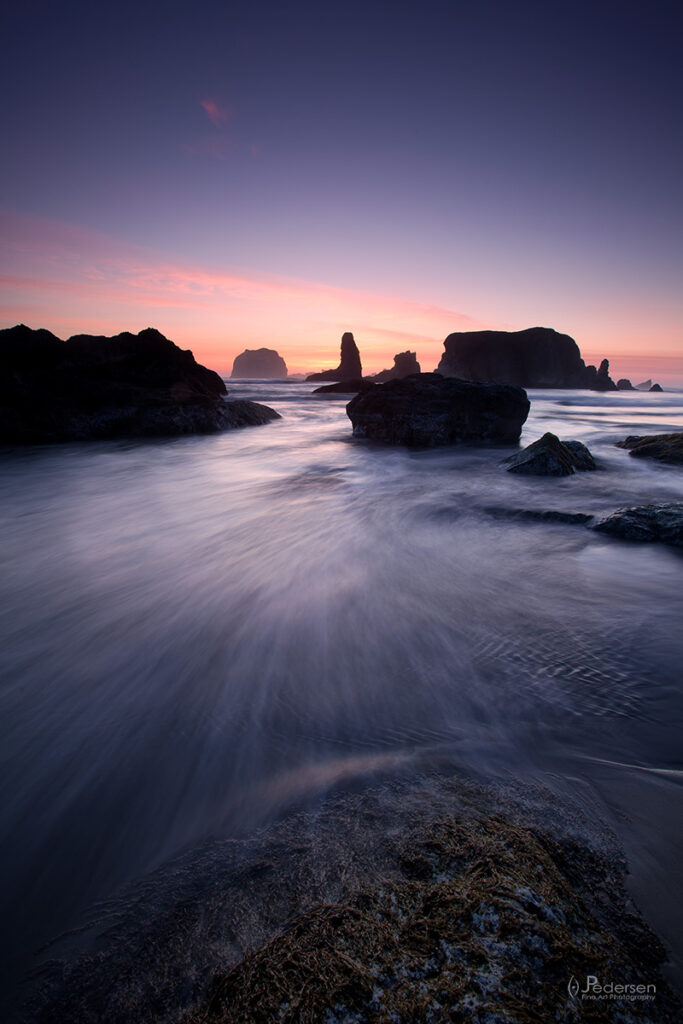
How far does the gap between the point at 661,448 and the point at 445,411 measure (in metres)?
5.41

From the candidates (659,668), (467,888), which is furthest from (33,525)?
(659,668)

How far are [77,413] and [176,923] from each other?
542 inches

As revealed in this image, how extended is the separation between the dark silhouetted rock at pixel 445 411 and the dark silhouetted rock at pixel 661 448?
3341mm

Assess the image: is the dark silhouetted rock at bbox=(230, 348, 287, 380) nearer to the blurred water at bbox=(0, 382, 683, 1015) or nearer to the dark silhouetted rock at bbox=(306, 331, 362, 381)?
the dark silhouetted rock at bbox=(306, 331, 362, 381)

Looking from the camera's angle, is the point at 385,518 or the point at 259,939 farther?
the point at 385,518

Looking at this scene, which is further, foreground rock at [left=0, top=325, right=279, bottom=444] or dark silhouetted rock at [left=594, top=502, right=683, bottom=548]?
foreground rock at [left=0, top=325, right=279, bottom=444]

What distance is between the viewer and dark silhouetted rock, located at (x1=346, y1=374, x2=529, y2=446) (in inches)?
474

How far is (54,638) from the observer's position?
10.0 feet

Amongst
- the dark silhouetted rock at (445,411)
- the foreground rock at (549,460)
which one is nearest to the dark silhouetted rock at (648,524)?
the foreground rock at (549,460)

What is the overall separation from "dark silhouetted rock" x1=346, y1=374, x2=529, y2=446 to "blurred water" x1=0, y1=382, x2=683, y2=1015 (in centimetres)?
674

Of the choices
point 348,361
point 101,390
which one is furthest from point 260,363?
point 101,390

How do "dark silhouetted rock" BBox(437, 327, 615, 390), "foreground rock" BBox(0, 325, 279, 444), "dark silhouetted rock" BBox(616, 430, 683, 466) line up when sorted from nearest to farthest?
"dark silhouetted rock" BBox(616, 430, 683, 466) → "foreground rock" BBox(0, 325, 279, 444) → "dark silhouetted rock" BBox(437, 327, 615, 390)

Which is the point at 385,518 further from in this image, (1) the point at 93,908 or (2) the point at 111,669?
(1) the point at 93,908

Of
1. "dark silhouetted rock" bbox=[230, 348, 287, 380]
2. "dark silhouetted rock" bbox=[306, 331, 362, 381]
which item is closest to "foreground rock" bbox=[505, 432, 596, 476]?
"dark silhouetted rock" bbox=[306, 331, 362, 381]
